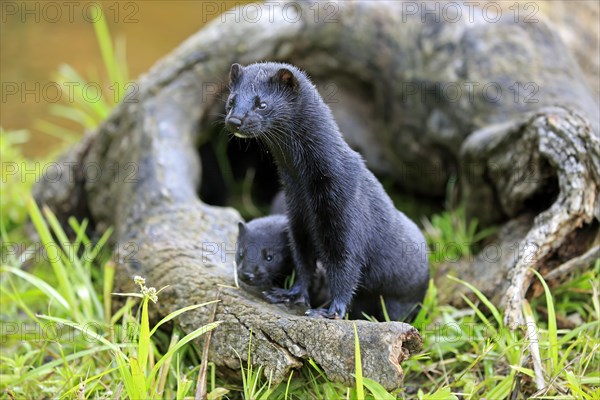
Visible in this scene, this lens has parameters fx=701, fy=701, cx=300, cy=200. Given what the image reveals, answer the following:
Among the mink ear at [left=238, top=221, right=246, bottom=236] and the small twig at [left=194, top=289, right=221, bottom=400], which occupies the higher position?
the mink ear at [left=238, top=221, right=246, bottom=236]

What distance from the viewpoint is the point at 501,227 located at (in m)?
6.24

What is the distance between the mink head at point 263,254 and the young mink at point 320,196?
18 centimetres

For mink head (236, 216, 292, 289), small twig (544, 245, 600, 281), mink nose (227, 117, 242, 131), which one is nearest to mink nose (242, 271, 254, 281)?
mink head (236, 216, 292, 289)

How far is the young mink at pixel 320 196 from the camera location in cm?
427

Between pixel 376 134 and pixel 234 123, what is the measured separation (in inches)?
167

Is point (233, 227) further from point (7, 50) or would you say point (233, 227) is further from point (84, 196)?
point (7, 50)

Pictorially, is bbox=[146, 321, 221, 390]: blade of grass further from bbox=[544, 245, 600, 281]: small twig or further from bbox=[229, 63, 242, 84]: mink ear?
bbox=[544, 245, 600, 281]: small twig

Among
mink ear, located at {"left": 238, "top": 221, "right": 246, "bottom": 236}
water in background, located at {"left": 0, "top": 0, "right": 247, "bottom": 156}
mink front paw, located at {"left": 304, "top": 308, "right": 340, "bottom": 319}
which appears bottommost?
mink front paw, located at {"left": 304, "top": 308, "right": 340, "bottom": 319}

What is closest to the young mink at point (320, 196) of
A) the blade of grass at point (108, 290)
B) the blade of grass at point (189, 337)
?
the blade of grass at point (189, 337)

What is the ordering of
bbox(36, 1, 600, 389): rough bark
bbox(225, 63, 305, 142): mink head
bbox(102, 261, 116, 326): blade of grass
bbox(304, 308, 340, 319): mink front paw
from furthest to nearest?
1. bbox(102, 261, 116, 326): blade of grass
2. bbox(36, 1, 600, 389): rough bark
3. bbox(304, 308, 340, 319): mink front paw
4. bbox(225, 63, 305, 142): mink head

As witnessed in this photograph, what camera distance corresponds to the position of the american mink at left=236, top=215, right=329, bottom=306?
488 cm

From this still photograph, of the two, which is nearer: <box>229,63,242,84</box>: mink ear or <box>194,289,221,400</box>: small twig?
<box>194,289,221,400</box>: small twig

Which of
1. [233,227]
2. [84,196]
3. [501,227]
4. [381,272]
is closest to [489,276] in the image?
[501,227]

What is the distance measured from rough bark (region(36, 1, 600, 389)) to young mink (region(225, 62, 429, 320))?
455mm
